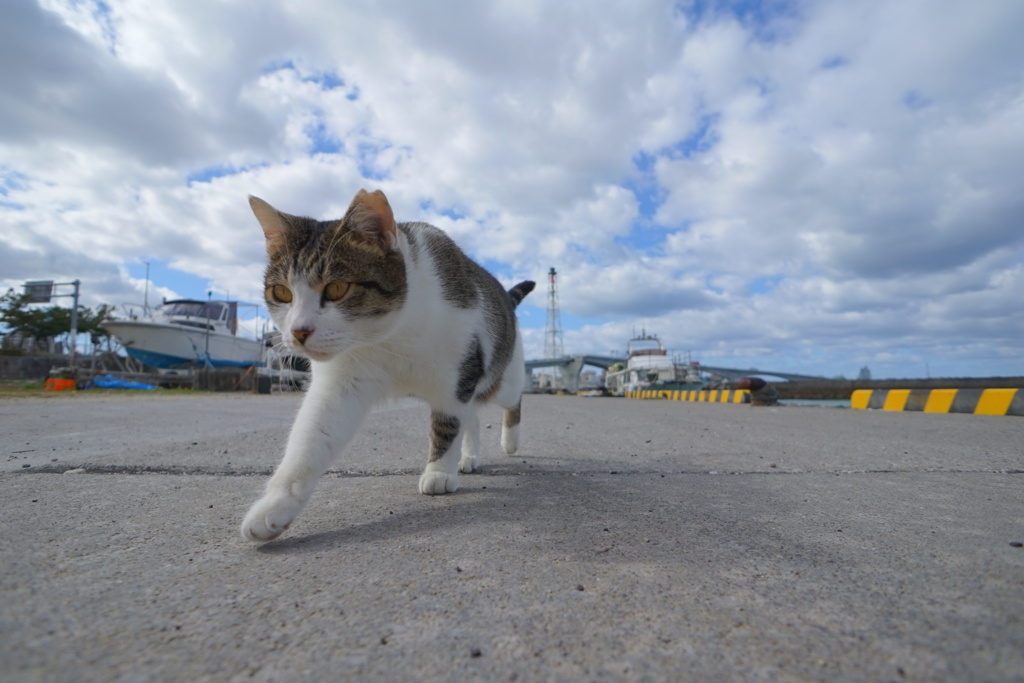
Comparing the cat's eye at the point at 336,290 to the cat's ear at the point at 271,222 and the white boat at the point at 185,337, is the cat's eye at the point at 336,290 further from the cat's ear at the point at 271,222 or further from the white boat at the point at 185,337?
the white boat at the point at 185,337

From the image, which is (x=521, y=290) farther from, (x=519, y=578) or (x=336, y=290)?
(x=519, y=578)

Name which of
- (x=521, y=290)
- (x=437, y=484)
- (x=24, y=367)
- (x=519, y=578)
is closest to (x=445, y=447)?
(x=437, y=484)

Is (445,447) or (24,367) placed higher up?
(24,367)

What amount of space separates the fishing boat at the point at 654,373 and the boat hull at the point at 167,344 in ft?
68.1

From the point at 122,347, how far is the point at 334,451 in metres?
Result: 27.4

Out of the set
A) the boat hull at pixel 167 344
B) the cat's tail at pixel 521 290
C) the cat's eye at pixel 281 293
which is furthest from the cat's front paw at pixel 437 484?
the boat hull at pixel 167 344

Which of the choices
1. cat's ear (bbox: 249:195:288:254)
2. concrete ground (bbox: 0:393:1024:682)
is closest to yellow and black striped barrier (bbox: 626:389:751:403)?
concrete ground (bbox: 0:393:1024:682)

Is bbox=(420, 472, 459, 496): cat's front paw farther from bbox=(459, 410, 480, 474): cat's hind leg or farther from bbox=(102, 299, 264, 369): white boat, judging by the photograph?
bbox=(102, 299, 264, 369): white boat

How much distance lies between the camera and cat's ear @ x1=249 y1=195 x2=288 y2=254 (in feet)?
7.16

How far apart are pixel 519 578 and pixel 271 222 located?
180 cm

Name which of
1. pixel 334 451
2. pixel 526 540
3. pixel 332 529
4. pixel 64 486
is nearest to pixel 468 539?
pixel 526 540

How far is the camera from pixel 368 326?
1.93 meters

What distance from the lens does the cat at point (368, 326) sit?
181 cm

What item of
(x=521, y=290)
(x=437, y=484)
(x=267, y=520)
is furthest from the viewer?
(x=521, y=290)
